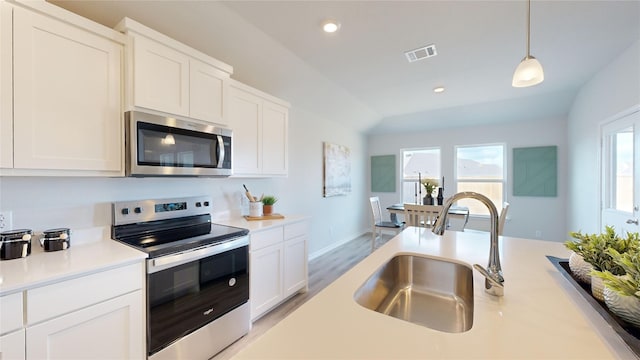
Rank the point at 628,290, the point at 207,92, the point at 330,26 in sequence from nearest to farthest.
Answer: the point at 628,290 < the point at 207,92 < the point at 330,26

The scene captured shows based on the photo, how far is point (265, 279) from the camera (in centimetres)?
225

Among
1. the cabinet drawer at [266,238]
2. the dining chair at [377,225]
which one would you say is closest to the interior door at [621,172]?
the dining chair at [377,225]

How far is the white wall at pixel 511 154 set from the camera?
4.28 m

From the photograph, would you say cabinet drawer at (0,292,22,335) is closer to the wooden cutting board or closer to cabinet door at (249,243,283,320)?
cabinet door at (249,243,283,320)

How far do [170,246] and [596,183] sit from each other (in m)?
4.68

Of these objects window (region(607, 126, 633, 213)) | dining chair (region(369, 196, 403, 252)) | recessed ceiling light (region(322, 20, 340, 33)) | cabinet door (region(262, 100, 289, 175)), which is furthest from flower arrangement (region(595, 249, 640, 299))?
dining chair (region(369, 196, 403, 252))

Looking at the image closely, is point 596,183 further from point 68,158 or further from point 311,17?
point 68,158

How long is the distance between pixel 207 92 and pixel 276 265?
1.63 meters

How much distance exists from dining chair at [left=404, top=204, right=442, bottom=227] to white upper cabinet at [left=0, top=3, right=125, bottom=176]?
10.8 feet

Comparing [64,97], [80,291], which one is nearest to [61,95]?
[64,97]

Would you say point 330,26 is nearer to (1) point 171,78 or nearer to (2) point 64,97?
(1) point 171,78

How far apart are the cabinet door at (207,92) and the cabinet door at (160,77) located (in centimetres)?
5

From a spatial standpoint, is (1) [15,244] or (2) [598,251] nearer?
(2) [598,251]

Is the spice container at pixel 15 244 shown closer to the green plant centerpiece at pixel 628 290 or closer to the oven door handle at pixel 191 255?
the oven door handle at pixel 191 255
